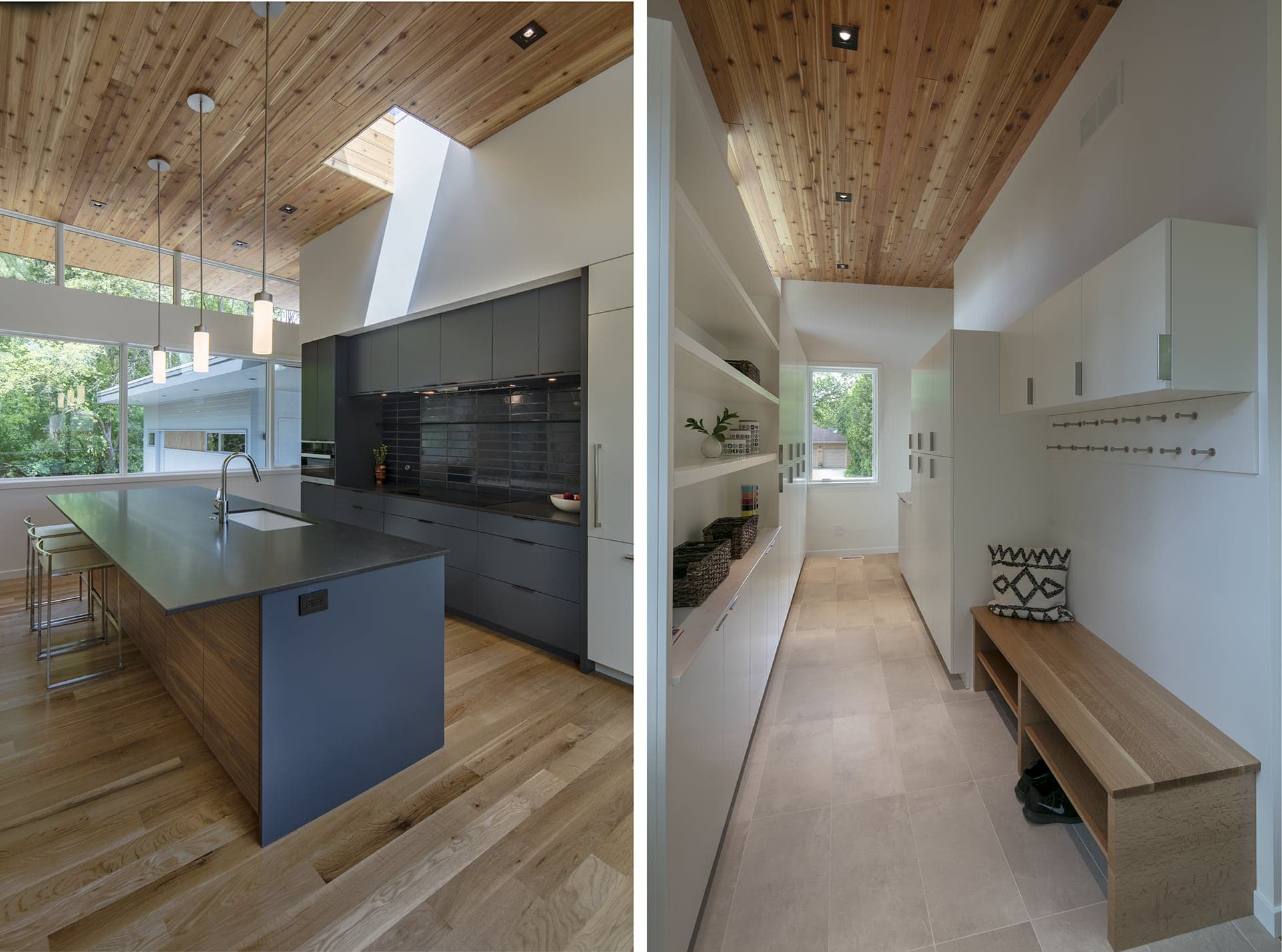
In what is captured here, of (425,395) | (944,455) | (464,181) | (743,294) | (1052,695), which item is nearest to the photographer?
(1052,695)

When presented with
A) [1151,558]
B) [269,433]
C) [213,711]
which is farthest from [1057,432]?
[269,433]

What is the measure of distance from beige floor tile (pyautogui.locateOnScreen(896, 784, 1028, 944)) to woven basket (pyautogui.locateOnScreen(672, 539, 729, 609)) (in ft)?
3.43

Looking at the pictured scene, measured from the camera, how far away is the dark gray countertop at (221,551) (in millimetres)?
1672

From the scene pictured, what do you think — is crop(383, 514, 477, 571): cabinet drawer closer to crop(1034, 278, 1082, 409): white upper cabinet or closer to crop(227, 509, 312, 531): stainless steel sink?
crop(227, 509, 312, 531): stainless steel sink

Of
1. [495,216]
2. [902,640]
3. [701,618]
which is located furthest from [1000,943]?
[495,216]

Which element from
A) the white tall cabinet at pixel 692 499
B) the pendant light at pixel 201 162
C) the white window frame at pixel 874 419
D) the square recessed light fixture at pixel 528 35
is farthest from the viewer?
Answer: the white window frame at pixel 874 419

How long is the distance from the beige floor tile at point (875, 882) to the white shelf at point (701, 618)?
2.80ft

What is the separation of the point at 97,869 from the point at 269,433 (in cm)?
566

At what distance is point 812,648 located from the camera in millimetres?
3637

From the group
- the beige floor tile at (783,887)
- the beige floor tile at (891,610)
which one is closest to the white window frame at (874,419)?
the beige floor tile at (891,610)

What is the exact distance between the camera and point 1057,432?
2854 millimetres

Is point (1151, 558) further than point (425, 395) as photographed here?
No

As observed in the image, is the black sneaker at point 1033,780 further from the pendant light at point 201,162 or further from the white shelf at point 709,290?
the pendant light at point 201,162

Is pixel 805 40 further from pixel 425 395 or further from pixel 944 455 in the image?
pixel 425 395
